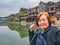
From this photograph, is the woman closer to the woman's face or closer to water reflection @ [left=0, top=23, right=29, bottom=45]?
the woman's face

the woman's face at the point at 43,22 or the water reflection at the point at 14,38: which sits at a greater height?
the woman's face at the point at 43,22

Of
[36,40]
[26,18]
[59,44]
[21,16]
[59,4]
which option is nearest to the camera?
[59,44]

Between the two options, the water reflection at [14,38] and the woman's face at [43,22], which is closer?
the woman's face at [43,22]

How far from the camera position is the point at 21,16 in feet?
119

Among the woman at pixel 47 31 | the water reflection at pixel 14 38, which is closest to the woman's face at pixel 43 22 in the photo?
the woman at pixel 47 31

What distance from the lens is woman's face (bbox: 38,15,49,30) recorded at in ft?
4.35

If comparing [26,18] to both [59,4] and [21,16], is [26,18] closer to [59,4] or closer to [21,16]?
[21,16]

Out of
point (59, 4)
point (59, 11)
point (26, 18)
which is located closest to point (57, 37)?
point (59, 11)

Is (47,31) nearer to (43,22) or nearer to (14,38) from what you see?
(43,22)

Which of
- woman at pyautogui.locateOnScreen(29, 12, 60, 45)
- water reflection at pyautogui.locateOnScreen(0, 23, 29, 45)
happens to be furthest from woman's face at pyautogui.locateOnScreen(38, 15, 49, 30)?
water reflection at pyautogui.locateOnScreen(0, 23, 29, 45)

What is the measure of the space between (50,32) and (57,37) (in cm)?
5

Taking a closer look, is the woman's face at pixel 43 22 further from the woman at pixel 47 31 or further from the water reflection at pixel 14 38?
the water reflection at pixel 14 38

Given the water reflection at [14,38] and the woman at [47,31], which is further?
the water reflection at [14,38]

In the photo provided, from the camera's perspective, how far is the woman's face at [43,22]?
52.2 inches
